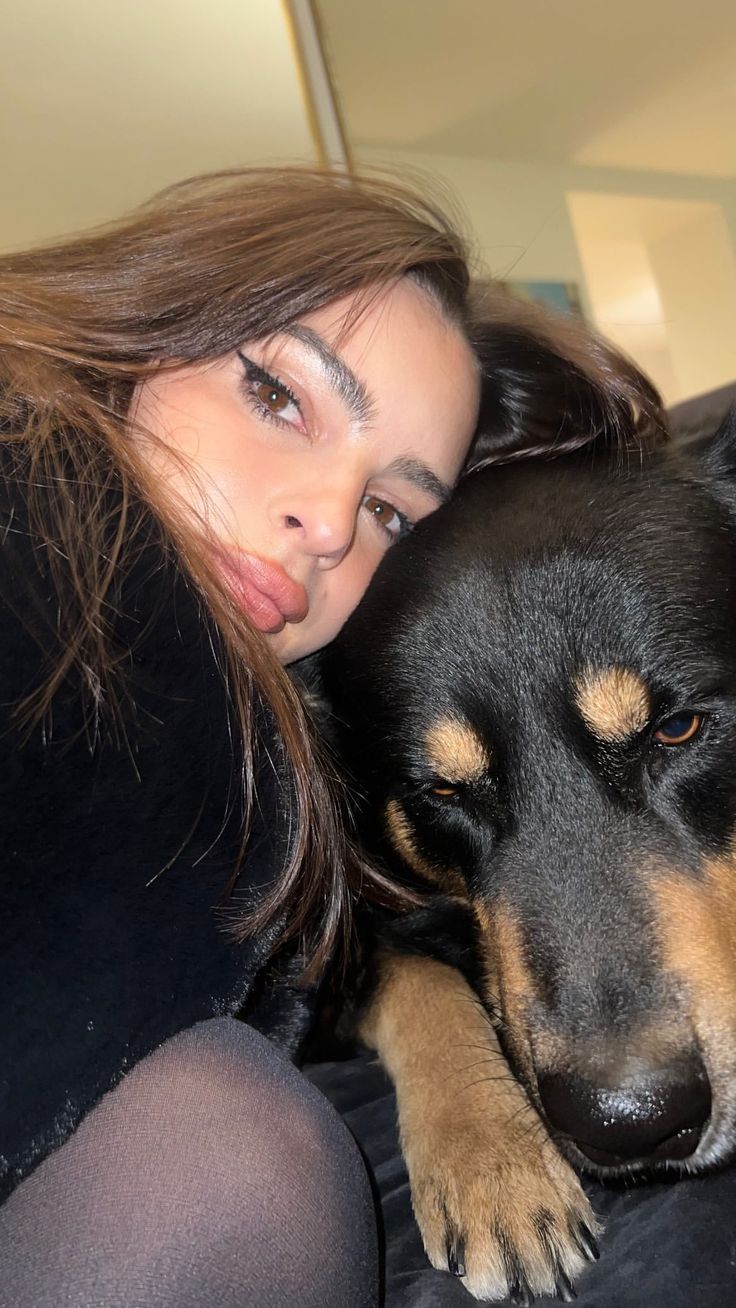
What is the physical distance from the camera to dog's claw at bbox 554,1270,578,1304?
1182mm

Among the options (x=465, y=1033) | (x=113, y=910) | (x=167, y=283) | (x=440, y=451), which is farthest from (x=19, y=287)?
(x=465, y=1033)

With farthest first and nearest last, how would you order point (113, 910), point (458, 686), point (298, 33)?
1. point (298, 33)
2. point (458, 686)
3. point (113, 910)

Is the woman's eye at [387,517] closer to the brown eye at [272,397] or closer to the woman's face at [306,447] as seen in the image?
the woman's face at [306,447]

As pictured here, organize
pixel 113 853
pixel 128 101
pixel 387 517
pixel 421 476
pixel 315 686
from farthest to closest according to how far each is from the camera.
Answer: pixel 128 101, pixel 315 686, pixel 387 517, pixel 421 476, pixel 113 853

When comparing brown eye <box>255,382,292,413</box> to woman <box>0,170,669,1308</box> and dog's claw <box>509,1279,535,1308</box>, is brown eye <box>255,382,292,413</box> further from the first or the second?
dog's claw <box>509,1279,535,1308</box>

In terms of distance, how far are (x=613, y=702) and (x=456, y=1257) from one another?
76 cm

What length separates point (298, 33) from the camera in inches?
222

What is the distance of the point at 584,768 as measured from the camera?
152 centimetres

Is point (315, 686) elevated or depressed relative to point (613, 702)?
depressed

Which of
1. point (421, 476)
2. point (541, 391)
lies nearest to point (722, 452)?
point (541, 391)

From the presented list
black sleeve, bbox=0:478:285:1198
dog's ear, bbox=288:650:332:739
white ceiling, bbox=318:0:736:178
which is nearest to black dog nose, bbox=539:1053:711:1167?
black sleeve, bbox=0:478:285:1198

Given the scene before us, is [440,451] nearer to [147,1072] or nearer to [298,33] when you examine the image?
[147,1072]

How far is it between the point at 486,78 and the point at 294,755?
18.2 ft

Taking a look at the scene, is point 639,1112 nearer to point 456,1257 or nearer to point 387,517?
point 456,1257
